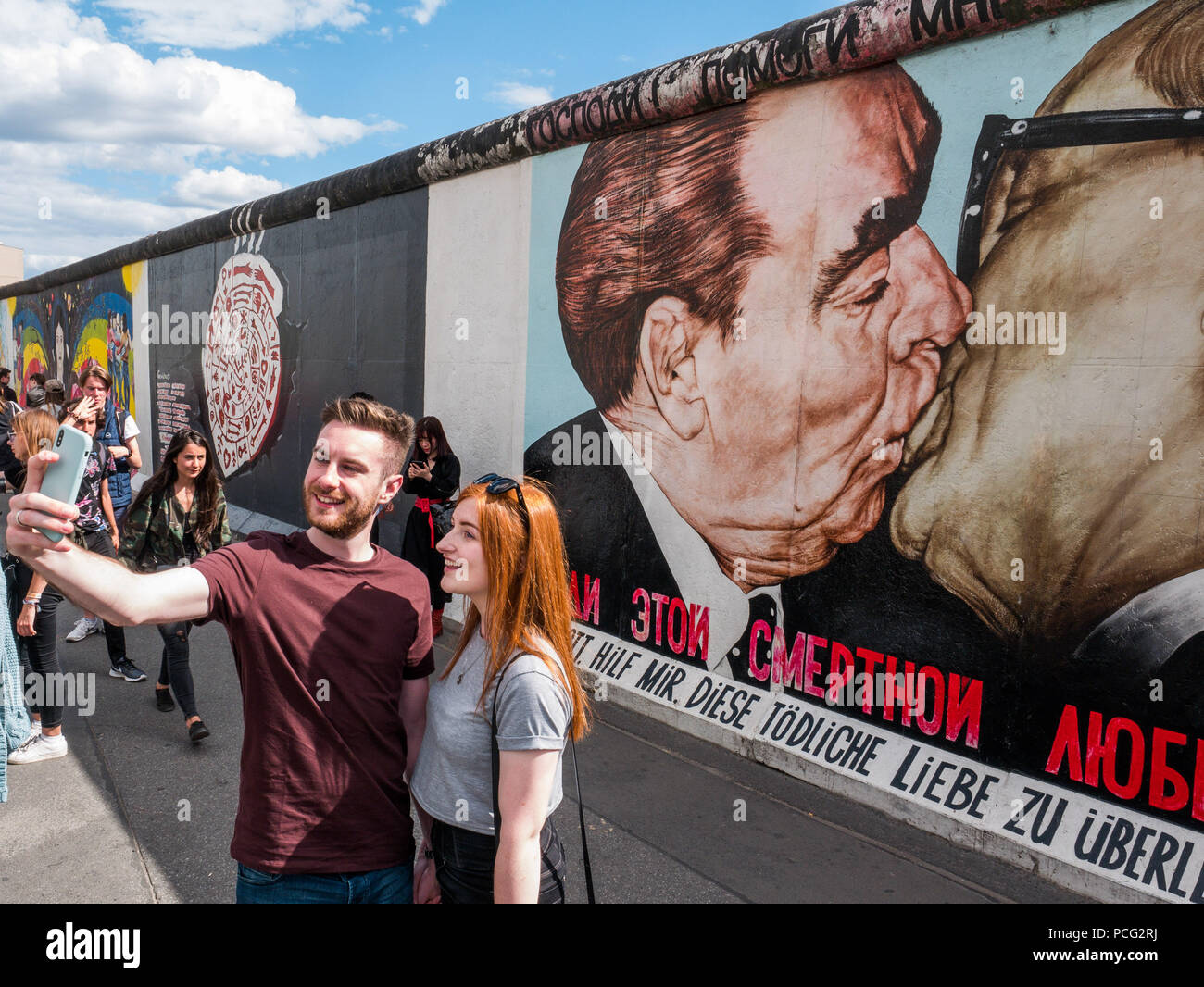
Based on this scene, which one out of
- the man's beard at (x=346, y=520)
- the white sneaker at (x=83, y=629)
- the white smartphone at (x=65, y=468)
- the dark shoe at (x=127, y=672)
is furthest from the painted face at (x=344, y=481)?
the white sneaker at (x=83, y=629)

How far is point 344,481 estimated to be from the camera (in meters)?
2.15

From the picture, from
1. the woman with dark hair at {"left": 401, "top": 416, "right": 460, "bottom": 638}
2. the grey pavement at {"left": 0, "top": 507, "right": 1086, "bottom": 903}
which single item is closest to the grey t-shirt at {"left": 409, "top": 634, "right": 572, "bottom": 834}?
the grey pavement at {"left": 0, "top": 507, "right": 1086, "bottom": 903}

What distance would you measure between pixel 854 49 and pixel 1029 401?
84.7 inches

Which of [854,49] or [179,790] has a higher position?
[854,49]

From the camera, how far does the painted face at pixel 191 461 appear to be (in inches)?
214

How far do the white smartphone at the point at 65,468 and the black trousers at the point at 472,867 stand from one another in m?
1.06

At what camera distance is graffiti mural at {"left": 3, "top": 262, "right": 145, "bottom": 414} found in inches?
698

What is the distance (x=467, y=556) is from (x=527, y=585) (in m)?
0.17

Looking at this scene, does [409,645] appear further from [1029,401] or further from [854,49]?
[854,49]

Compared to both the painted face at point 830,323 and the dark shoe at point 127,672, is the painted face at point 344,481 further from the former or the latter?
the dark shoe at point 127,672

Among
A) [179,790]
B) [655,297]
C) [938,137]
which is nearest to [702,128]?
[655,297]

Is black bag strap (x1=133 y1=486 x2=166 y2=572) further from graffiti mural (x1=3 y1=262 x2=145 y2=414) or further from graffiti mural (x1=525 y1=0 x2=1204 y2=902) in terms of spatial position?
graffiti mural (x1=3 y1=262 x2=145 y2=414)

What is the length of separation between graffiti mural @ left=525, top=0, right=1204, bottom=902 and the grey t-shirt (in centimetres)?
294

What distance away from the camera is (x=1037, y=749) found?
160 inches
